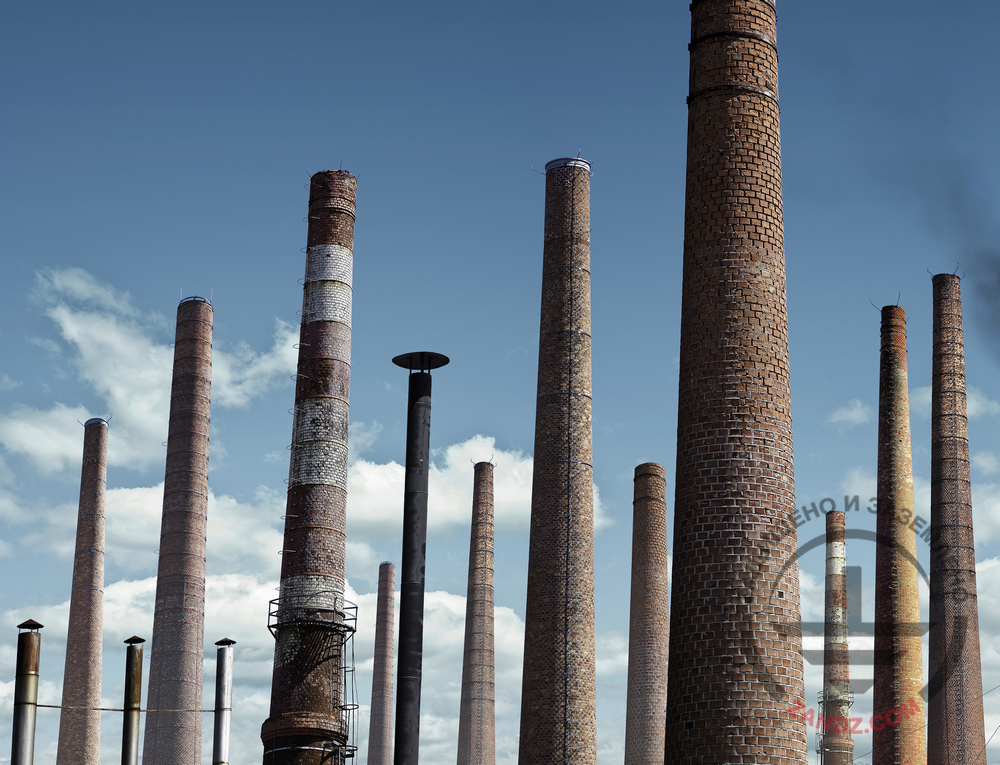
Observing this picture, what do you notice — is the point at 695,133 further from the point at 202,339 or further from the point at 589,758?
the point at 202,339

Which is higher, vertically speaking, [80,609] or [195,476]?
[195,476]

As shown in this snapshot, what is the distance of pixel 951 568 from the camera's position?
76.3 ft

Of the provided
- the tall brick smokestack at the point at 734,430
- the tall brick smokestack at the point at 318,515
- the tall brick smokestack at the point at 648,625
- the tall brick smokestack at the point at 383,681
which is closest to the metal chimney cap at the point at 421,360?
the tall brick smokestack at the point at 734,430

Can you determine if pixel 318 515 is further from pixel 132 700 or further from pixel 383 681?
pixel 383 681

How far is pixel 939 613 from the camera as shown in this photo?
75.7ft

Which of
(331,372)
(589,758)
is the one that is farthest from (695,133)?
(589,758)

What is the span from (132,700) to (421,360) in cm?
718

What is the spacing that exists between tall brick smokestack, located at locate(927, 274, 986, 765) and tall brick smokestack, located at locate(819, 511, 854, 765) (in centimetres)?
668

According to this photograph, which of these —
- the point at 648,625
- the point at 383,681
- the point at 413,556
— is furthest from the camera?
the point at 383,681

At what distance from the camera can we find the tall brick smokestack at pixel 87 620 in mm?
28422

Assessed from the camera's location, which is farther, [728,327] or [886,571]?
[886,571]

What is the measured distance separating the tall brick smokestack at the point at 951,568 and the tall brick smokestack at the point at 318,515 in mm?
11424

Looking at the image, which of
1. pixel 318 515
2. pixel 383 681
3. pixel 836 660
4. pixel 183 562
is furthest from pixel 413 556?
pixel 383 681

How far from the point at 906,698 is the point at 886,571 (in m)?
2.32
